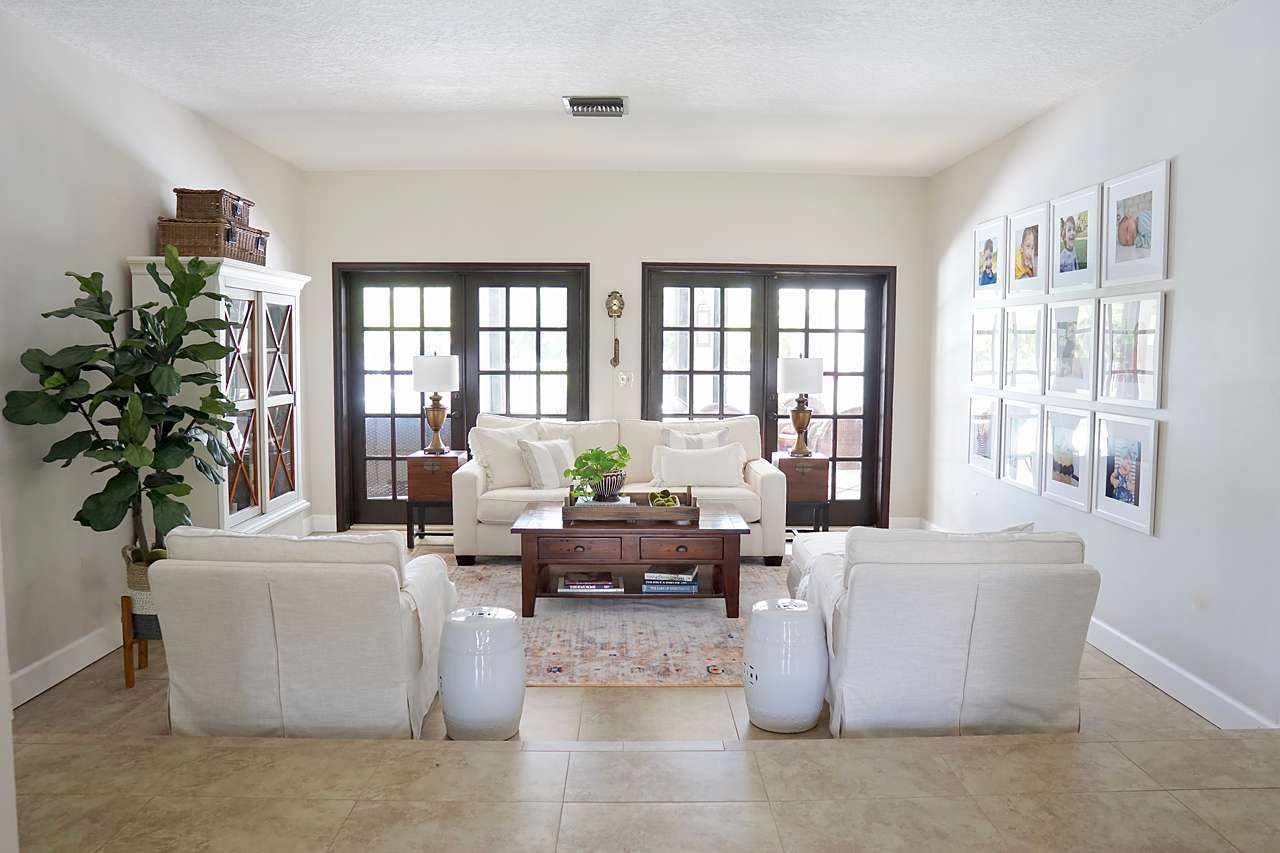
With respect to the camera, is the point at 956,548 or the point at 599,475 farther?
→ the point at 599,475

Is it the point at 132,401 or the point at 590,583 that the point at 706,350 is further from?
the point at 132,401

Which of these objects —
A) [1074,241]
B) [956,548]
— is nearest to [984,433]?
[1074,241]

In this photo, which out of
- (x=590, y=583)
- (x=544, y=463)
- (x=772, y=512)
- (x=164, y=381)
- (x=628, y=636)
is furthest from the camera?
(x=544, y=463)

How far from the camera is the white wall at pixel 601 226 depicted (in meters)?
7.15

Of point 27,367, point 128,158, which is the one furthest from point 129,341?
point 128,158

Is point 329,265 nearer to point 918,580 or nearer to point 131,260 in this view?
point 131,260

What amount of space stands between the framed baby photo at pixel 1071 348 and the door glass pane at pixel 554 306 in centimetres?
361

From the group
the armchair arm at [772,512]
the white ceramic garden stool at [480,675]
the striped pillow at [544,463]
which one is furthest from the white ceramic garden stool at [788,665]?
the striped pillow at [544,463]

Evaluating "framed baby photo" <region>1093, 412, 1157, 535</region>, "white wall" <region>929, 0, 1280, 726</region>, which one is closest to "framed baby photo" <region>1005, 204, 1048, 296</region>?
"white wall" <region>929, 0, 1280, 726</region>

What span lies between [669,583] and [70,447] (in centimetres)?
288

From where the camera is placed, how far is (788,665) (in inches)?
131

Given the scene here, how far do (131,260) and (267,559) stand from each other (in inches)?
92.7

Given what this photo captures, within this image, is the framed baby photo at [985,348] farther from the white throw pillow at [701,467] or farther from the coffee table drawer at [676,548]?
the coffee table drawer at [676,548]

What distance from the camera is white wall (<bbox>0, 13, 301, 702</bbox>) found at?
384 cm
